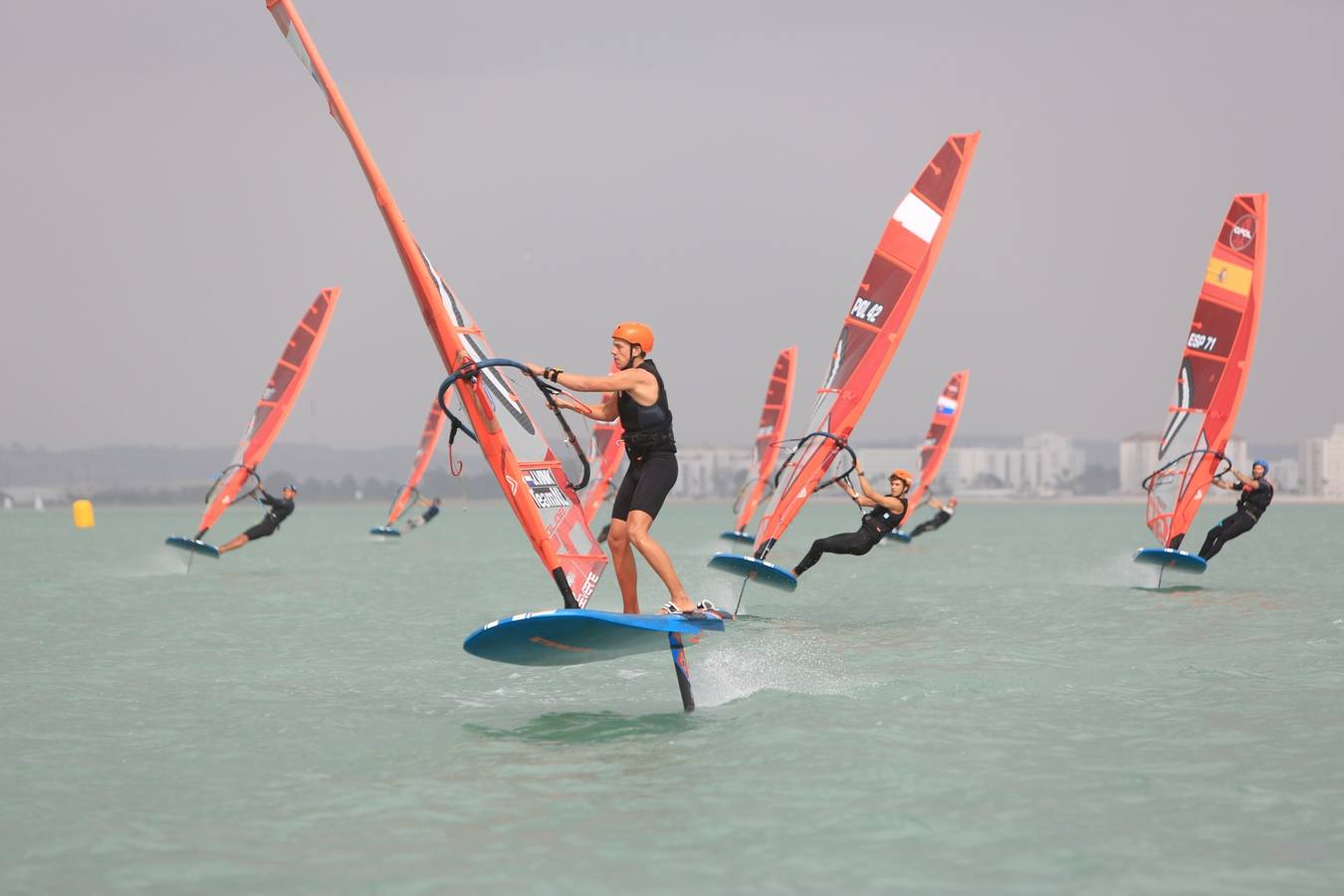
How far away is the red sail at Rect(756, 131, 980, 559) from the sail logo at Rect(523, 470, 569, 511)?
24.8 feet

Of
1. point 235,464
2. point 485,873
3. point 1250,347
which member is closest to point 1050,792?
point 485,873

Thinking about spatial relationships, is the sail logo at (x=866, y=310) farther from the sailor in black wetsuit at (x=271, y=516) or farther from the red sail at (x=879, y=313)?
the sailor in black wetsuit at (x=271, y=516)

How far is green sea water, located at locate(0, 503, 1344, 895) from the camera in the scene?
19.4 feet

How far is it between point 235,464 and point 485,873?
64.0 ft

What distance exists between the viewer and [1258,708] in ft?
31.0

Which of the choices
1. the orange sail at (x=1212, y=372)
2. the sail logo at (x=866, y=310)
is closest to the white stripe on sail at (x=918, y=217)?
the sail logo at (x=866, y=310)

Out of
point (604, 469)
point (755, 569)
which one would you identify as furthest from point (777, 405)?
point (755, 569)

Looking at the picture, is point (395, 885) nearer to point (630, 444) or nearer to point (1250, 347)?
point (630, 444)

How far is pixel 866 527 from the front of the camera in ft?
52.9

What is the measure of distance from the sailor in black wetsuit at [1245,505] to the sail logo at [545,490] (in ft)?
38.0

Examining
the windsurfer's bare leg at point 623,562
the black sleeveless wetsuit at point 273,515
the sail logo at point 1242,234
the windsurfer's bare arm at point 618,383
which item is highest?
the sail logo at point 1242,234

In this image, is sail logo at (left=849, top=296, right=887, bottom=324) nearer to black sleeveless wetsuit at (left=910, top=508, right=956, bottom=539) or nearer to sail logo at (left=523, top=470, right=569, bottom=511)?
sail logo at (left=523, top=470, right=569, bottom=511)

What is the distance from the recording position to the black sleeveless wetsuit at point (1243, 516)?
18.7 m

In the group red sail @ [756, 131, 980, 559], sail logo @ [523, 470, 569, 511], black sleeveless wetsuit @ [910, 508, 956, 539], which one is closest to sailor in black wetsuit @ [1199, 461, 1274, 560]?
red sail @ [756, 131, 980, 559]
